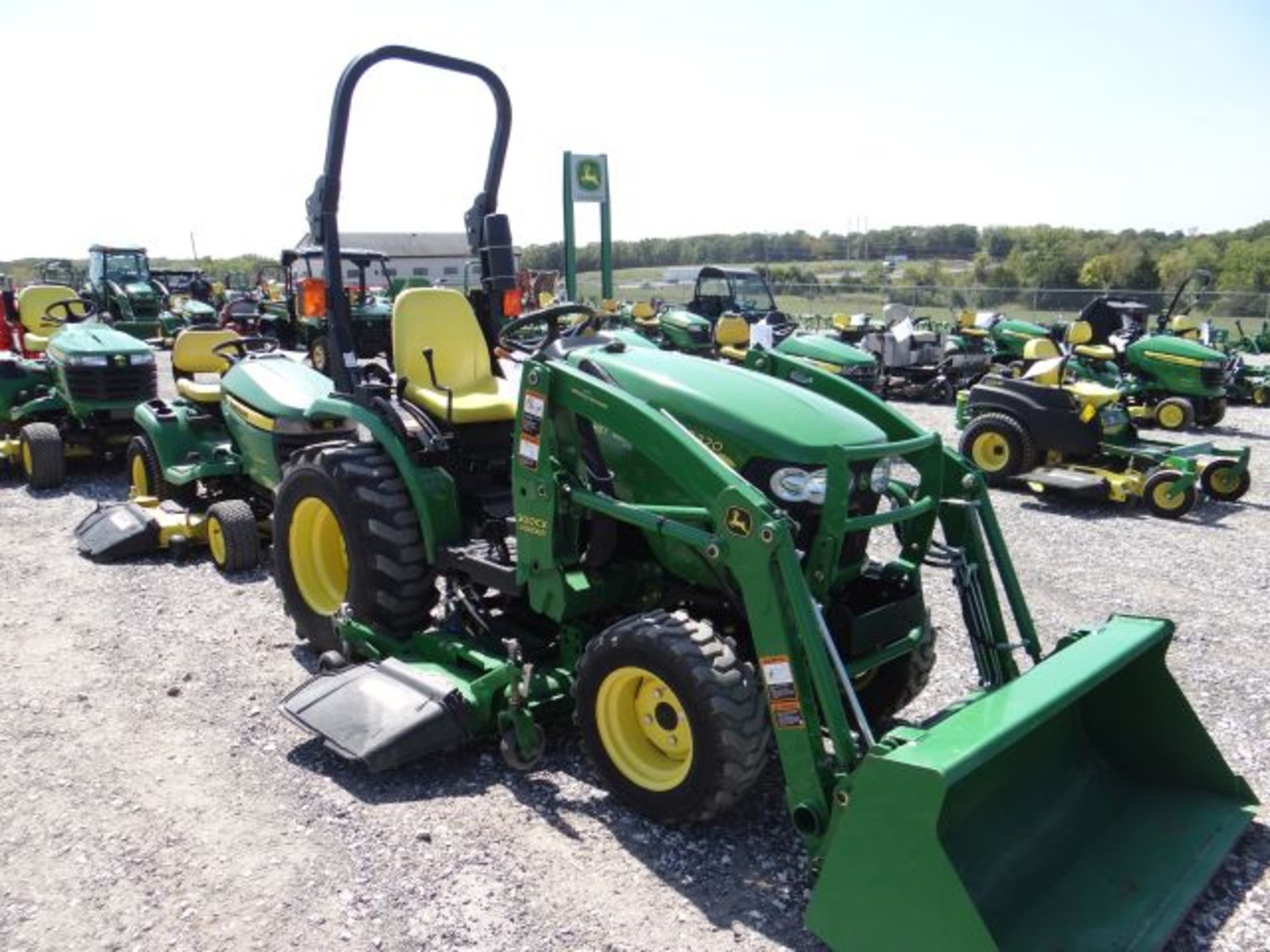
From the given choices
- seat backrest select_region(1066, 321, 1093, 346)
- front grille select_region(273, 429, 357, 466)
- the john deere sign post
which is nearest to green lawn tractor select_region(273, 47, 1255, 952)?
front grille select_region(273, 429, 357, 466)

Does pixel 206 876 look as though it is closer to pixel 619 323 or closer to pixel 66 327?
pixel 66 327

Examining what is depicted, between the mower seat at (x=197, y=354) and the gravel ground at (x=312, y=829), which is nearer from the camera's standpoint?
the gravel ground at (x=312, y=829)

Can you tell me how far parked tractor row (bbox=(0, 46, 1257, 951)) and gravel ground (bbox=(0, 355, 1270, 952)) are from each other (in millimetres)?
177

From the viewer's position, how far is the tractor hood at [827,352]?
13180 mm

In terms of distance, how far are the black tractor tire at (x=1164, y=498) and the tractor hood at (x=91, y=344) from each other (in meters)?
8.38

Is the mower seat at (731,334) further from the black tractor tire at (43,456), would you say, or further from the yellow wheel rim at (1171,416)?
the black tractor tire at (43,456)

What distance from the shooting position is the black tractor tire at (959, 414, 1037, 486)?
345 inches

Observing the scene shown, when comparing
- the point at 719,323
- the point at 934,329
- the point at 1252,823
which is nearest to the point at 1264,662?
the point at 1252,823

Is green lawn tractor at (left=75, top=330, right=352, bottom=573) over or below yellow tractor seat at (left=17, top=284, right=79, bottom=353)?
below

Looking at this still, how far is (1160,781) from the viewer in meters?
3.27

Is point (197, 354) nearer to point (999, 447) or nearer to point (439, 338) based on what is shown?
point (439, 338)

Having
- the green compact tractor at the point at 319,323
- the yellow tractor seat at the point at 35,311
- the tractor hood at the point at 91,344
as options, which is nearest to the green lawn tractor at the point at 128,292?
the green compact tractor at the point at 319,323

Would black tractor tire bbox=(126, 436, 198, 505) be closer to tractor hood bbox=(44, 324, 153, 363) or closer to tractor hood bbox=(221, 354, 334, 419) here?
tractor hood bbox=(221, 354, 334, 419)

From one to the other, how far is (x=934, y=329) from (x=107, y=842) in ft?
52.5
